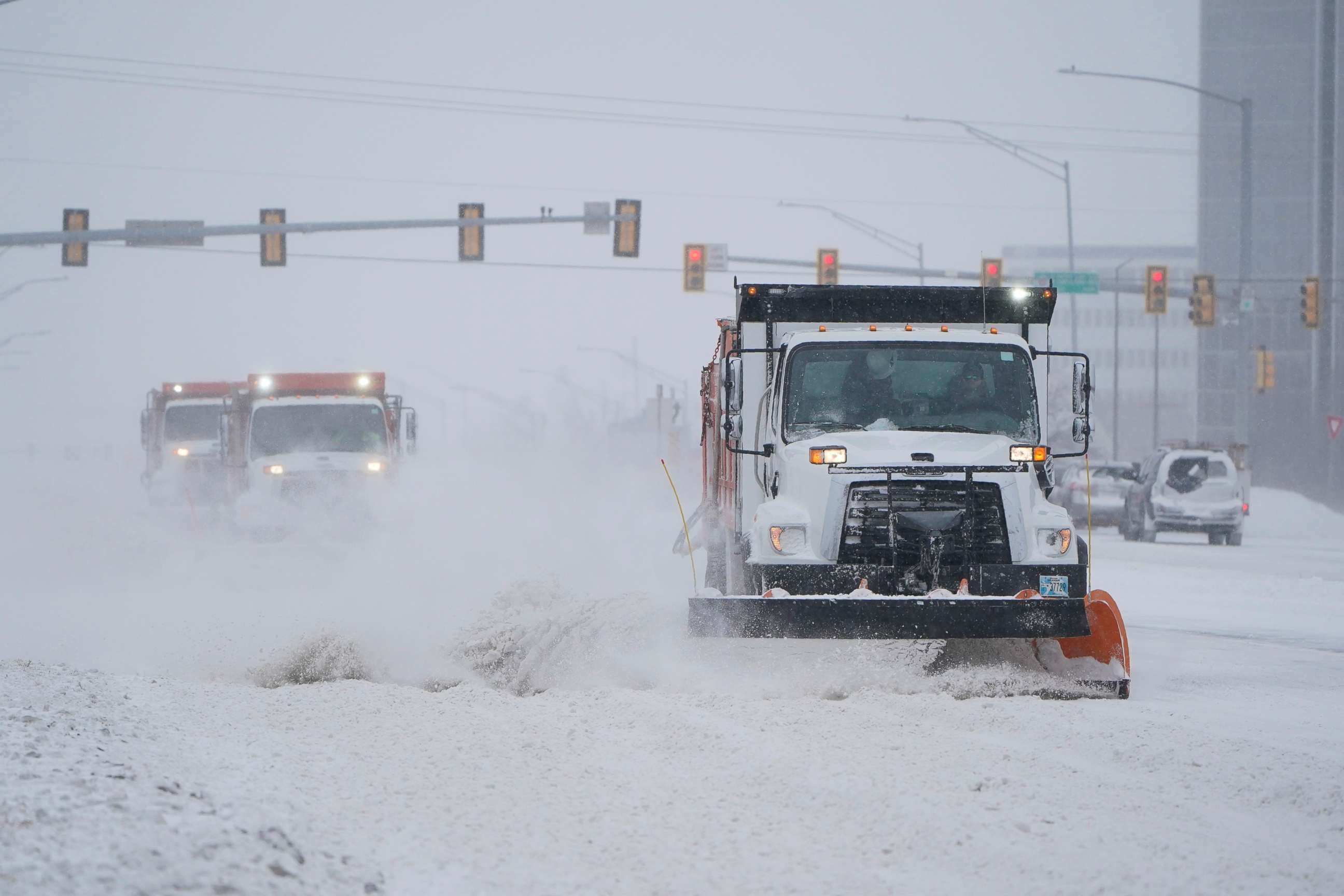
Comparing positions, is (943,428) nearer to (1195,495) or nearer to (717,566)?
(717,566)

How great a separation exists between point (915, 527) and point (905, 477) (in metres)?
0.34

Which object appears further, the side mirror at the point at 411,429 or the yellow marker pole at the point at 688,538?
the side mirror at the point at 411,429

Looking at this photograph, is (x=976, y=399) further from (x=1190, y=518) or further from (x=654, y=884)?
(x=1190, y=518)

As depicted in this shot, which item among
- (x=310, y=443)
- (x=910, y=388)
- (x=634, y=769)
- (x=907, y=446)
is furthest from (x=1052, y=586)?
(x=310, y=443)

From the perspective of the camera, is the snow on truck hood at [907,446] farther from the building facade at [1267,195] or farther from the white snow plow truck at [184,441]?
the building facade at [1267,195]

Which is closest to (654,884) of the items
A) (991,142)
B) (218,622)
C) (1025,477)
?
(1025,477)

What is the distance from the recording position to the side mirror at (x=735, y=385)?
1038 cm

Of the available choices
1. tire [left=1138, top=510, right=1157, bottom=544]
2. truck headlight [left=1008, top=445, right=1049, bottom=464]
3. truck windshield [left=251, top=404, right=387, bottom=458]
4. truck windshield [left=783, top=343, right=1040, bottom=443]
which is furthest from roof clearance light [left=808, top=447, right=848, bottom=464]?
tire [left=1138, top=510, right=1157, bottom=544]

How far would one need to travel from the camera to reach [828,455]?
9.89m

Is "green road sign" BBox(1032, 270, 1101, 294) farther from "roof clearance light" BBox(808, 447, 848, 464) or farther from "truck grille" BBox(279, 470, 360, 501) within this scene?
"roof clearance light" BBox(808, 447, 848, 464)

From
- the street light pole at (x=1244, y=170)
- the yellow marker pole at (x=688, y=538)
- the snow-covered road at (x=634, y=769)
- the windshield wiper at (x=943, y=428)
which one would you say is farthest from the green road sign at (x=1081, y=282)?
the windshield wiper at (x=943, y=428)

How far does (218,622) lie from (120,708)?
16.8 ft

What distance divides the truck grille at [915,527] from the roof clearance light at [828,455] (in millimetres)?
205

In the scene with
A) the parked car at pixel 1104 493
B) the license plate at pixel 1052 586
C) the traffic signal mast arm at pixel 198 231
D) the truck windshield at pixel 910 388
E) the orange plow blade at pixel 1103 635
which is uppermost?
the traffic signal mast arm at pixel 198 231
